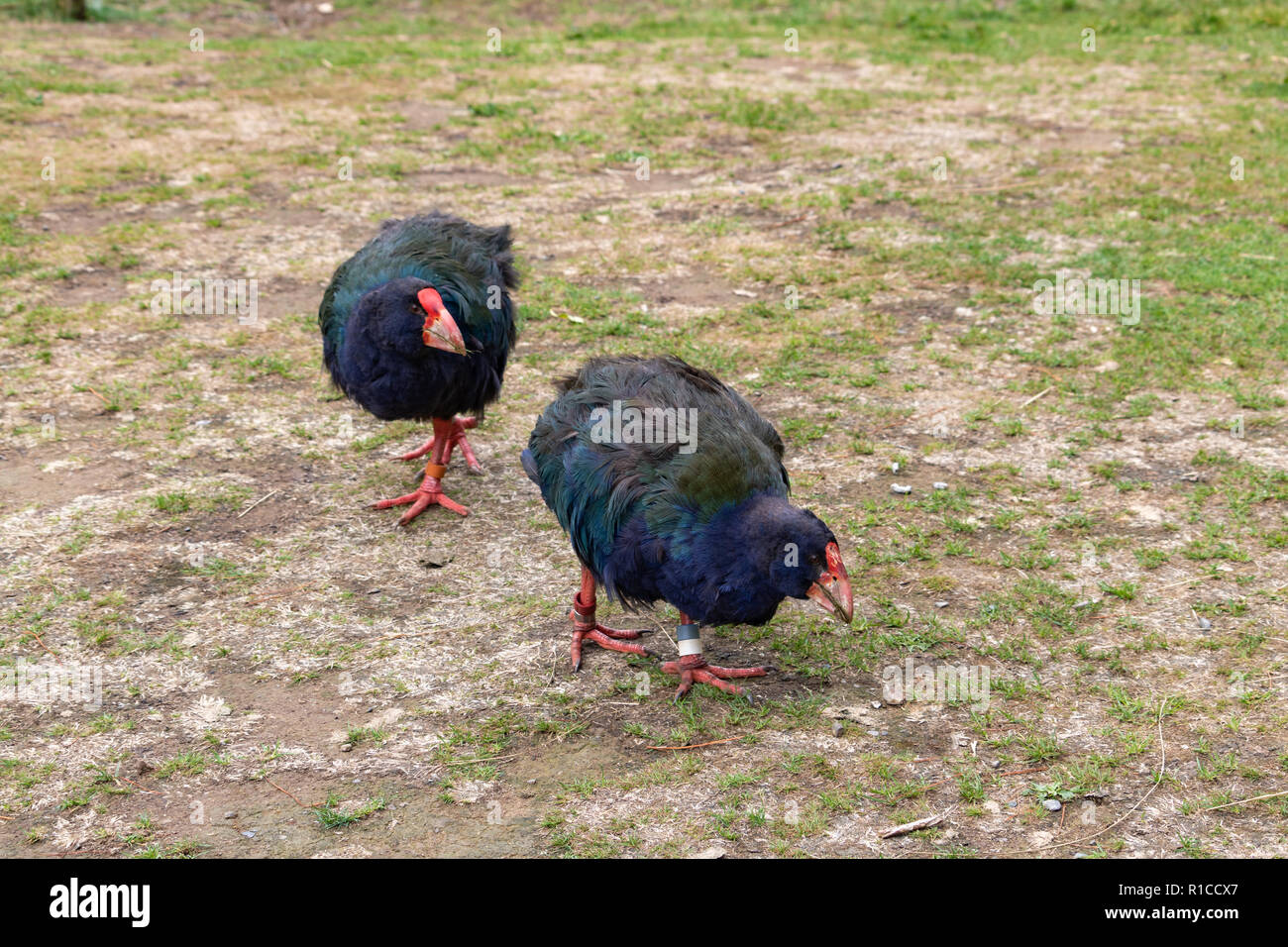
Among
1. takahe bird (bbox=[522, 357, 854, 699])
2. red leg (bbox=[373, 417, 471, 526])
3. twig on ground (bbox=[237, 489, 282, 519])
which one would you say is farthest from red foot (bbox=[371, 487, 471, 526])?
takahe bird (bbox=[522, 357, 854, 699])

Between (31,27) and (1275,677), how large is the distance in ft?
51.1

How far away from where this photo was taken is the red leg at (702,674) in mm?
4766

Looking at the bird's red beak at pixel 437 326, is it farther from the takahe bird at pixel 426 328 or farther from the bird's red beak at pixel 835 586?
the bird's red beak at pixel 835 586

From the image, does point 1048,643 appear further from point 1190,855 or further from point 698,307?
point 698,307

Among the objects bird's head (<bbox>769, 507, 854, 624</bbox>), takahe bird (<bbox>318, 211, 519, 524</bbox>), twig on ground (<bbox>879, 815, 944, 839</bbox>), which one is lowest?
twig on ground (<bbox>879, 815, 944, 839</bbox>)

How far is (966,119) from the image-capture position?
11.9 metres

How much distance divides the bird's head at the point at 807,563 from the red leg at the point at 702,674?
0.65 metres

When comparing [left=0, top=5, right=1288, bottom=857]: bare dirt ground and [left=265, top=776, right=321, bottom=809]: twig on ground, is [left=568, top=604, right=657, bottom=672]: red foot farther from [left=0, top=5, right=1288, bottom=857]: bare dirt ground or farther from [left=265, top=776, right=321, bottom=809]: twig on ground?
[left=265, top=776, right=321, bottom=809]: twig on ground

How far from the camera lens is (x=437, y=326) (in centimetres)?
553

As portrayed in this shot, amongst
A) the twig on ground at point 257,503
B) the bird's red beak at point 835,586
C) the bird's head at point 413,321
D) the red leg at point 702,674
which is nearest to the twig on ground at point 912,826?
the bird's red beak at point 835,586

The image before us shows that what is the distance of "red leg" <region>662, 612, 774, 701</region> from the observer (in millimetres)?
4766

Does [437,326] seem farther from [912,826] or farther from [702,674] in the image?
[912,826]

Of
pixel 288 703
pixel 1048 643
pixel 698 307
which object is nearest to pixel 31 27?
pixel 698 307

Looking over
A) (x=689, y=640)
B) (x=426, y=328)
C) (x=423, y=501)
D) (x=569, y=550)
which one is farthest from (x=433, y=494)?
(x=689, y=640)
